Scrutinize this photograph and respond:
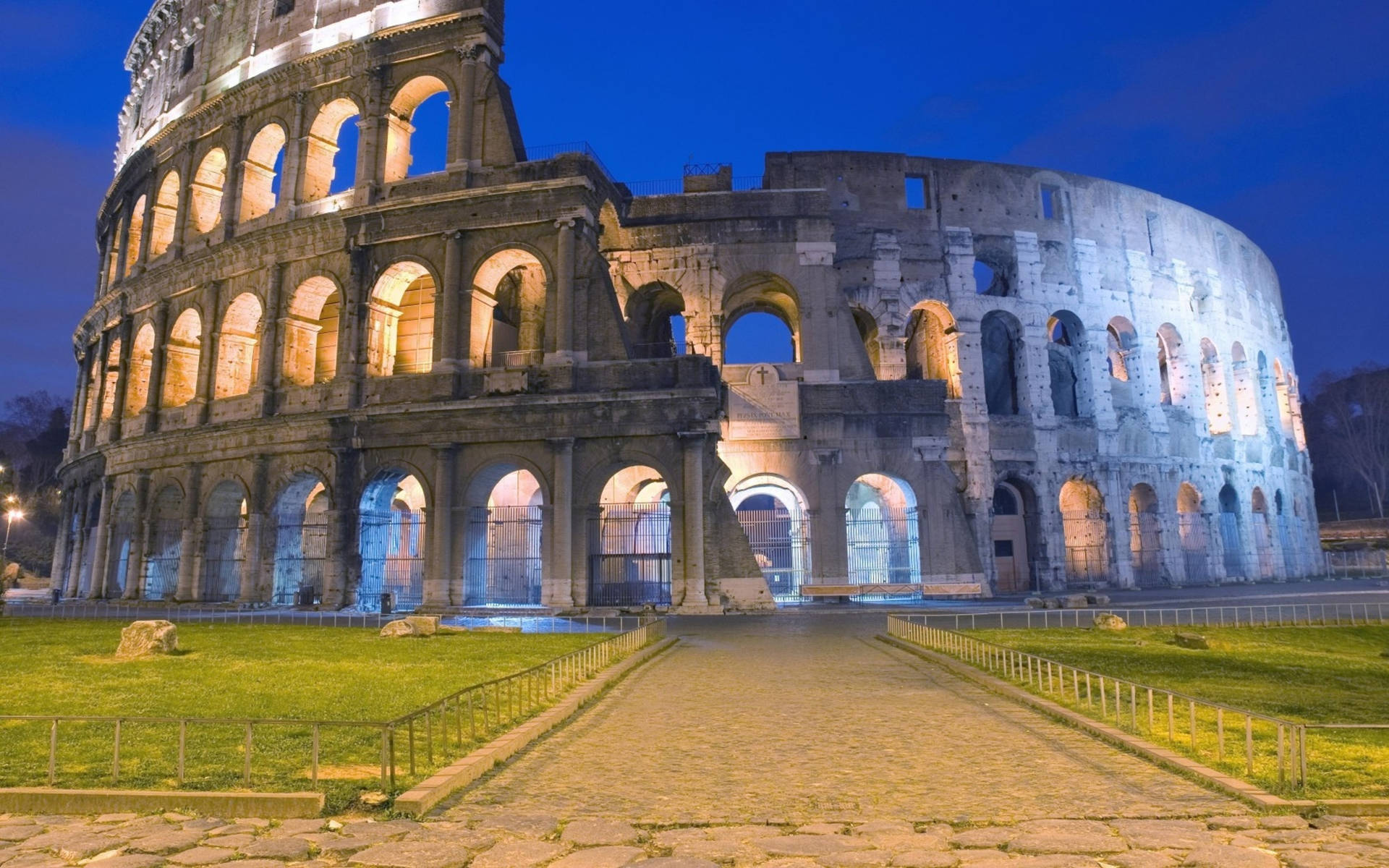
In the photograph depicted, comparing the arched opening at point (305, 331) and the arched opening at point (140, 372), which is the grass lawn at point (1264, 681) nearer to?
the arched opening at point (305, 331)

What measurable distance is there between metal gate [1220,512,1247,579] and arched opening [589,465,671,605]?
19.4 metres

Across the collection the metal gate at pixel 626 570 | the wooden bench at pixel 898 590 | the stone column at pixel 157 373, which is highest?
the stone column at pixel 157 373

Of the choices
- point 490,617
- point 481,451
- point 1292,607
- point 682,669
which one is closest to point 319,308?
point 481,451

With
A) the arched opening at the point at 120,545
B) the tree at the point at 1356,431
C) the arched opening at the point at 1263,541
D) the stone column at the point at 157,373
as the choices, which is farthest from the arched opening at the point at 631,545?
the tree at the point at 1356,431

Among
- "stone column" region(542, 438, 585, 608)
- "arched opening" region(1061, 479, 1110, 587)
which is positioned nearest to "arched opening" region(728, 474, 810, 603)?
"stone column" region(542, 438, 585, 608)

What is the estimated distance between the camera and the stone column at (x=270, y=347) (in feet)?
74.3

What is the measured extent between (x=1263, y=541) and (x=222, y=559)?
3356 cm

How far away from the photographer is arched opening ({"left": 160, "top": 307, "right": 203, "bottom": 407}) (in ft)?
83.8

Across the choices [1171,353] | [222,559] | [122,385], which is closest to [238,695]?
[222,559]

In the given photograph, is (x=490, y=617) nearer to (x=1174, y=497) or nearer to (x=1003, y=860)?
(x=1003, y=860)

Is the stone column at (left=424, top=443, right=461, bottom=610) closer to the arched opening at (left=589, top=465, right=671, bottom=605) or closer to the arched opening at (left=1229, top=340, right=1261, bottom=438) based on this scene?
the arched opening at (left=589, top=465, right=671, bottom=605)

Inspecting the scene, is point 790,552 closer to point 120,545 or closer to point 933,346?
point 933,346

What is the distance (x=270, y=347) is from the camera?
22922mm

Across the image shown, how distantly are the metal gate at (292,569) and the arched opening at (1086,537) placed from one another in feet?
69.7
